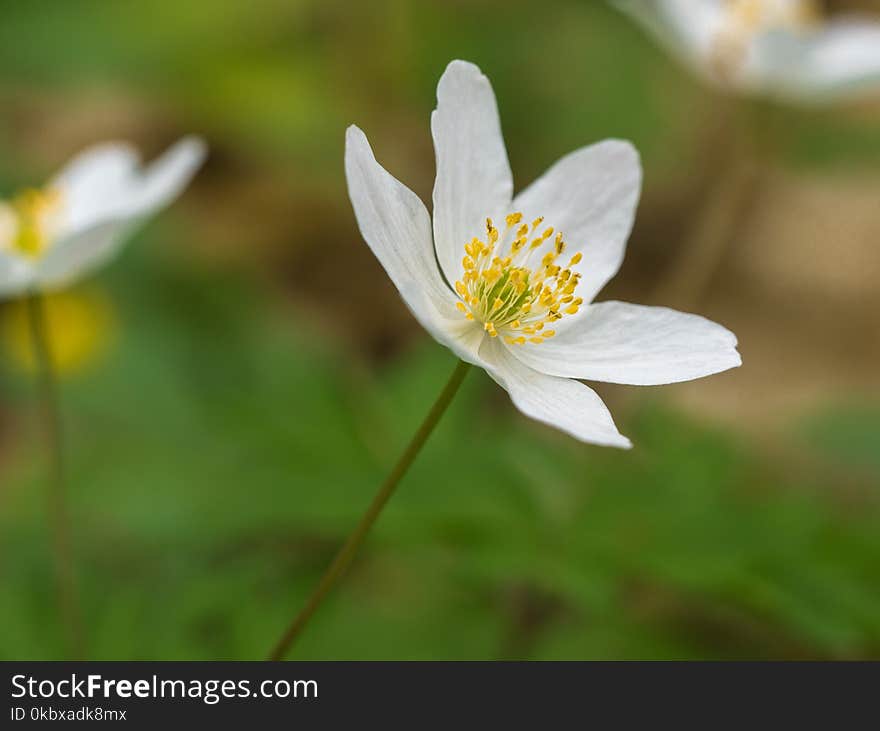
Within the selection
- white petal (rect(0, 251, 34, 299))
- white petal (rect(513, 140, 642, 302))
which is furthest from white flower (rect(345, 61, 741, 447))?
white petal (rect(0, 251, 34, 299))

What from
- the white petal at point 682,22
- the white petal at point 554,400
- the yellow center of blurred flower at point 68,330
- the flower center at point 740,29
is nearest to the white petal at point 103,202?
the white petal at point 554,400

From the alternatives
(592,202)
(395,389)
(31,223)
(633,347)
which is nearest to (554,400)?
(633,347)

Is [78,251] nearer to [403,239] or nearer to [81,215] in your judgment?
[81,215]

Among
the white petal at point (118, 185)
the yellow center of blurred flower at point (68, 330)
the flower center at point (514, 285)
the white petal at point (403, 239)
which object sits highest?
the white petal at point (403, 239)

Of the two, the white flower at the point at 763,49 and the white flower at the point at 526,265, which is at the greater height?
the white flower at the point at 526,265

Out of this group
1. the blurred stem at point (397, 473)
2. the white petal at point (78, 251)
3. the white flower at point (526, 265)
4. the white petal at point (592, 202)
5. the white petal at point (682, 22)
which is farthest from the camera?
the white petal at point (682, 22)

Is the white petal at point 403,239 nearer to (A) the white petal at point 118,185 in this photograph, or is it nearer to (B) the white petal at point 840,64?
(A) the white petal at point 118,185
